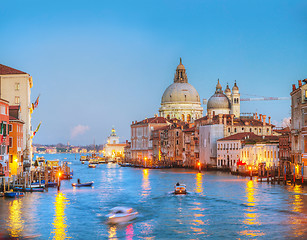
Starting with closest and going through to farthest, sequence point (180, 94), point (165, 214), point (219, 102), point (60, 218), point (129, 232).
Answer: point (129, 232) < point (60, 218) < point (165, 214) < point (219, 102) < point (180, 94)

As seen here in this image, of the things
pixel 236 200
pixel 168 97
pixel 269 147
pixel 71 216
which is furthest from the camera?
pixel 168 97

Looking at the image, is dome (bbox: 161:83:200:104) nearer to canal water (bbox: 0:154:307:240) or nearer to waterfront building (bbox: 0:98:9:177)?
canal water (bbox: 0:154:307:240)

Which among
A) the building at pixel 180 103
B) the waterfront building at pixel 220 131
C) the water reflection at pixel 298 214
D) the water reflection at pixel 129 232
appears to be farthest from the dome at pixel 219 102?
the water reflection at pixel 129 232

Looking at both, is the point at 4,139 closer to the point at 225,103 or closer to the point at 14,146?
the point at 14,146

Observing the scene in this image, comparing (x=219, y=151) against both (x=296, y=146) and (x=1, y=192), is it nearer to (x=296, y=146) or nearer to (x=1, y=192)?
(x=296, y=146)

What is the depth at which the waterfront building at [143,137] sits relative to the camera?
124375 mm

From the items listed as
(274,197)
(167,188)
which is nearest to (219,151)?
(167,188)

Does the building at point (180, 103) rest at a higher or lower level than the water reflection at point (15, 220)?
higher

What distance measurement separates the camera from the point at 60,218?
31938 millimetres

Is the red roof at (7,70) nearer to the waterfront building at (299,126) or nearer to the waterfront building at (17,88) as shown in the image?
the waterfront building at (17,88)

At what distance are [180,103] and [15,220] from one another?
4326 inches

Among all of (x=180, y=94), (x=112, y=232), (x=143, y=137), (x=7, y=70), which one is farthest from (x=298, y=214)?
(x=180, y=94)

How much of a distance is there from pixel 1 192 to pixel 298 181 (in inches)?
851

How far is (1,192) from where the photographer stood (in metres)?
39.8
